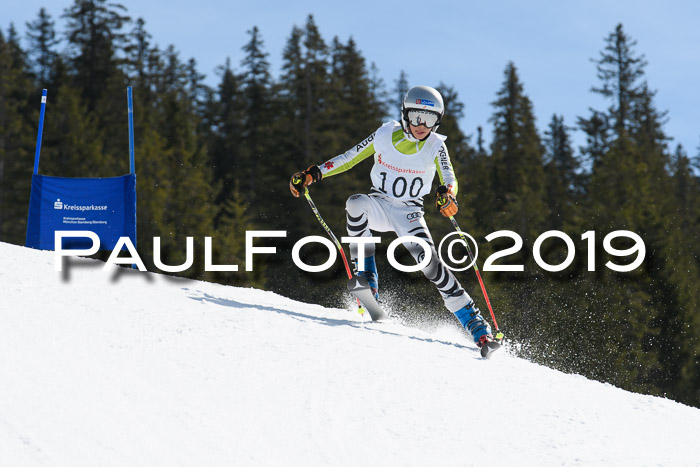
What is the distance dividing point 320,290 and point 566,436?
30.3 meters

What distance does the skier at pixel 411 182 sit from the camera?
648 centimetres

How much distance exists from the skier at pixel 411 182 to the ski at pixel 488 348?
0.90 feet

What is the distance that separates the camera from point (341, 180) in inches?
1495

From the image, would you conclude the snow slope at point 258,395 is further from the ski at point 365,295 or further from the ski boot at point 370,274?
the ski boot at point 370,274

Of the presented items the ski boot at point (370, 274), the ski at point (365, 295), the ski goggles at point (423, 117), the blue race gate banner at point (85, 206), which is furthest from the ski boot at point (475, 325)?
the blue race gate banner at point (85, 206)

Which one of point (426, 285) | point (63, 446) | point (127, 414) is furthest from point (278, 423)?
point (426, 285)

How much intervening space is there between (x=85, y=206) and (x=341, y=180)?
28873mm

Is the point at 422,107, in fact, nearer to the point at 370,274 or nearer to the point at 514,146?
the point at 370,274


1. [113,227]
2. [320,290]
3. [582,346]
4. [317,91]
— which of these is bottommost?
[582,346]

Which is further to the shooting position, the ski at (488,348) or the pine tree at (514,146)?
the pine tree at (514,146)

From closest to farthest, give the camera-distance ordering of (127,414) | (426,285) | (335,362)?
(127,414)
(335,362)
(426,285)

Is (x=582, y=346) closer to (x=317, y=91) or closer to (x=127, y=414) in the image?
(x=317, y=91)

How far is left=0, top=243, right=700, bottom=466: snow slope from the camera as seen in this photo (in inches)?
131

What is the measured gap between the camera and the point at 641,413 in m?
5.05
